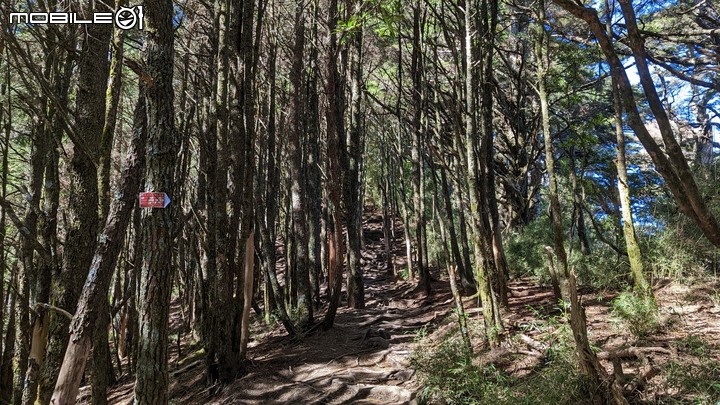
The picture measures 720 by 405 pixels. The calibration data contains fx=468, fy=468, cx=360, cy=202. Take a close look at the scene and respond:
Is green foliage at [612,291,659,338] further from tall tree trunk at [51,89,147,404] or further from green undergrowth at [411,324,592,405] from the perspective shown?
tall tree trunk at [51,89,147,404]

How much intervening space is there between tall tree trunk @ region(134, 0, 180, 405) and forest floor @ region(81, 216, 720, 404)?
197 cm

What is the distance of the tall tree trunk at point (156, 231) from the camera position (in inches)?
157

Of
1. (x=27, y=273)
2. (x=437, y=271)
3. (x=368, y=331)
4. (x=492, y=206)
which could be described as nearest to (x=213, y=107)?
(x=27, y=273)

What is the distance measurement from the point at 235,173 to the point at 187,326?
681cm

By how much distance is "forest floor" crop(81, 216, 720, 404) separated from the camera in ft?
14.9

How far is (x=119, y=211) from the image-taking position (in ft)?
15.5

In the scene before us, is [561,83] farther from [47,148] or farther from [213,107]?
[47,148]

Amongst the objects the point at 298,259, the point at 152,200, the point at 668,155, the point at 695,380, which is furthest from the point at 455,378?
the point at 298,259

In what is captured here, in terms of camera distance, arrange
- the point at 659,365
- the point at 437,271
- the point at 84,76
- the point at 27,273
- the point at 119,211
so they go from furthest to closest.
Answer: the point at 437,271
the point at 27,273
the point at 84,76
the point at 119,211
the point at 659,365

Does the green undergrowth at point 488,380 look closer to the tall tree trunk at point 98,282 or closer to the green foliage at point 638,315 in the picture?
the green foliage at point 638,315

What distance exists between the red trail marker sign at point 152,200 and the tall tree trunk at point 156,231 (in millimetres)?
57

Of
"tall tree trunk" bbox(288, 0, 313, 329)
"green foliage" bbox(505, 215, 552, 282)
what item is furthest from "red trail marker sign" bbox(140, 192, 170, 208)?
"green foliage" bbox(505, 215, 552, 282)

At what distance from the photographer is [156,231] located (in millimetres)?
3984

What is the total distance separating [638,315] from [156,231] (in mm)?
4798
